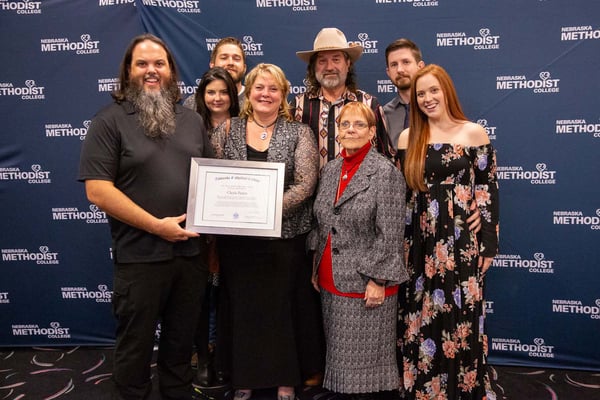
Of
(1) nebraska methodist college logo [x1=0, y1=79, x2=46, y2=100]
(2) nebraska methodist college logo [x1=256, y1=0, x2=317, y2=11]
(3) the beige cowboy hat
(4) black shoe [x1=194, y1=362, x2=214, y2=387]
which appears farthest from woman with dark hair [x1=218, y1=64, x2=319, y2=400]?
(1) nebraska methodist college logo [x1=0, y1=79, x2=46, y2=100]

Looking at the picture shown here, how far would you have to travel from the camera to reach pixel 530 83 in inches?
121

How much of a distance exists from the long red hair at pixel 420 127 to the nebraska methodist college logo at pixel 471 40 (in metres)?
0.95

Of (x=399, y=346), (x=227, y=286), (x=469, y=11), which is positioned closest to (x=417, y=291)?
(x=399, y=346)

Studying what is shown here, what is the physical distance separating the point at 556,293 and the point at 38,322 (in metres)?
3.91

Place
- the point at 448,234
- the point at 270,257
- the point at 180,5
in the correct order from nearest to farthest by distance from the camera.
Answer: the point at 448,234, the point at 270,257, the point at 180,5

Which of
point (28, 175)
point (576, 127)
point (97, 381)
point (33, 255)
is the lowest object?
point (97, 381)

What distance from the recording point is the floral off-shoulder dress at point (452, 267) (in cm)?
230

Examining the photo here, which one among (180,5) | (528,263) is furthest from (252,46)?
(528,263)

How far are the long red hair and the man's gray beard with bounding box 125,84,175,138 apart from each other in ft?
3.97

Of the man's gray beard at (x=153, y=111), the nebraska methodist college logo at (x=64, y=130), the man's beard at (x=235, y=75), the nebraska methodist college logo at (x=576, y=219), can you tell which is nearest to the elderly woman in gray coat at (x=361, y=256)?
the man's gray beard at (x=153, y=111)

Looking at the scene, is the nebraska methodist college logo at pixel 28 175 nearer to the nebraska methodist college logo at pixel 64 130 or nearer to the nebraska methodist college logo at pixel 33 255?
the nebraska methodist college logo at pixel 64 130

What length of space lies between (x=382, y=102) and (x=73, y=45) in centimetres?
236

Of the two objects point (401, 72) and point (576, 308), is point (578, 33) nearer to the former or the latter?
point (401, 72)

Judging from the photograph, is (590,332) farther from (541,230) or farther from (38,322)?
(38,322)
